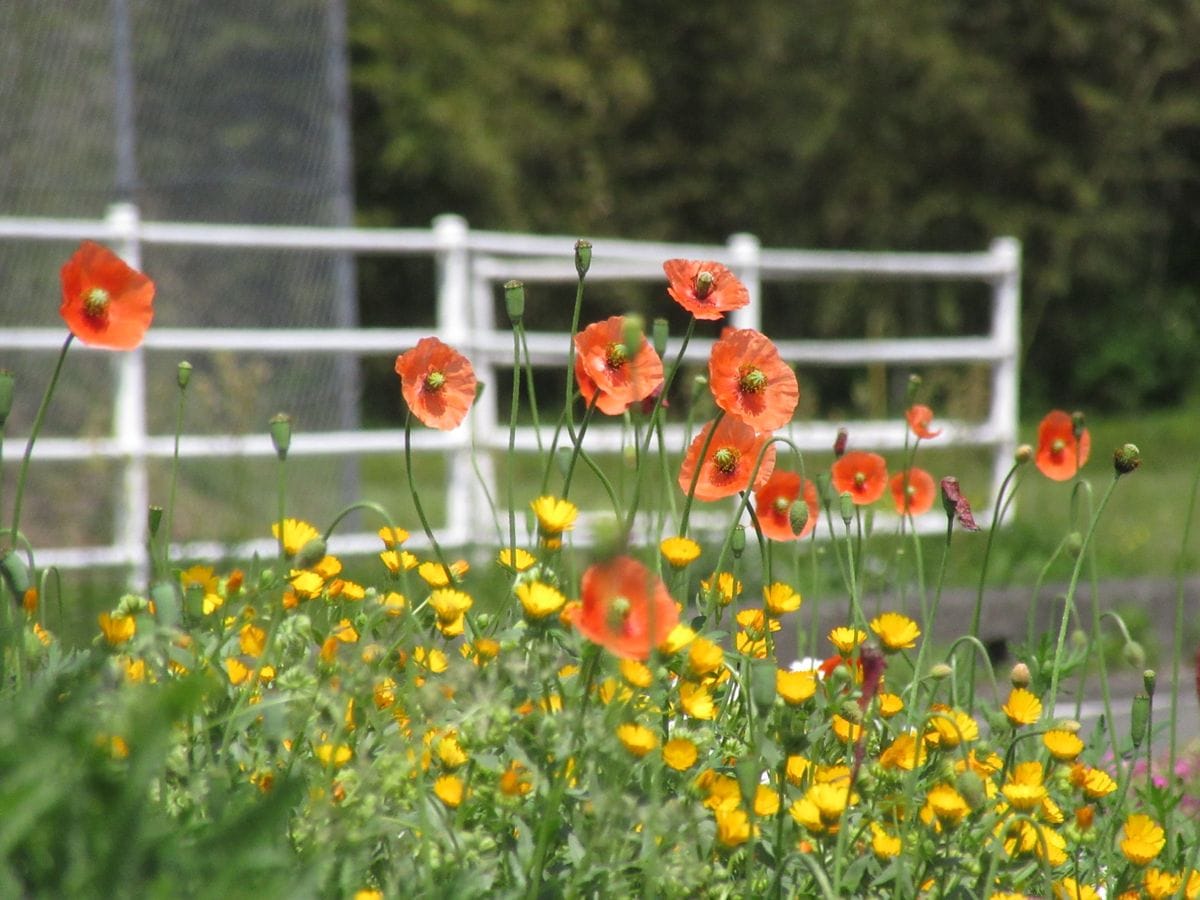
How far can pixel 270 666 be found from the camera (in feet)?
5.49

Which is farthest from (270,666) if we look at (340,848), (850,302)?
(850,302)

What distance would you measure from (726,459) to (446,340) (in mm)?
3988

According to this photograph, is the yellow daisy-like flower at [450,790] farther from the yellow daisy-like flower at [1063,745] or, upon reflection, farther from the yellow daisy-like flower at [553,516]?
the yellow daisy-like flower at [1063,745]

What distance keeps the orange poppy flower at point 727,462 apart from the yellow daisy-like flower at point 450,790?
0.49 metres

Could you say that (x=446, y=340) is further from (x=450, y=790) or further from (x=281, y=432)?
(x=450, y=790)

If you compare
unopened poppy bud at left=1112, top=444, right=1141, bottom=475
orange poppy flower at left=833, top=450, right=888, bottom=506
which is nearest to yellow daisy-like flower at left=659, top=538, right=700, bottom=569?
unopened poppy bud at left=1112, top=444, right=1141, bottom=475

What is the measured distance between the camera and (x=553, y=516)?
1546 millimetres

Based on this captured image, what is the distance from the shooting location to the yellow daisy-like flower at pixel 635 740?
129 cm

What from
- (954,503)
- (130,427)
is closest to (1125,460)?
(954,503)

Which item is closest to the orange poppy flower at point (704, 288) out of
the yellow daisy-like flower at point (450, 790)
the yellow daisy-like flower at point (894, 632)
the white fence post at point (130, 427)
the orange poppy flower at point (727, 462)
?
the orange poppy flower at point (727, 462)

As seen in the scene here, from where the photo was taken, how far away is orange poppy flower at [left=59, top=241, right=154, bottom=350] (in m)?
1.71

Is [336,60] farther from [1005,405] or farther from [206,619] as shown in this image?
[206,619]

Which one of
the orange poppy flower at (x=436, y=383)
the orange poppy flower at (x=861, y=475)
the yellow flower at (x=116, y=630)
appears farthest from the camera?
the orange poppy flower at (x=861, y=475)

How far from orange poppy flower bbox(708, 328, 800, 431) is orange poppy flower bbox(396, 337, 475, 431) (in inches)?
10.8
